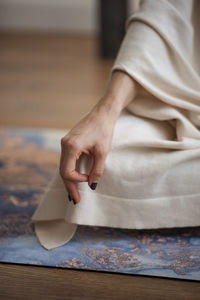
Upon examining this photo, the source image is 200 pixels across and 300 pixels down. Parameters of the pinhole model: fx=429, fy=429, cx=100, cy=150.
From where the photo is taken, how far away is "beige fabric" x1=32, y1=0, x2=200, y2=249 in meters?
0.99

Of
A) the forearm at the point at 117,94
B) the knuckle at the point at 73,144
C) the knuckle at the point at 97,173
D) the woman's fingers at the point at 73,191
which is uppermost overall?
the forearm at the point at 117,94

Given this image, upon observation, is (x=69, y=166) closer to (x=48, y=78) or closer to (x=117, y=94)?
(x=117, y=94)

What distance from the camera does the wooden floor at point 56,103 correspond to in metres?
0.86

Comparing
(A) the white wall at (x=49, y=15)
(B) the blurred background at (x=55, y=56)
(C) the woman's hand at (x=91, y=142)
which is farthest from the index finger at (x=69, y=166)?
(A) the white wall at (x=49, y=15)

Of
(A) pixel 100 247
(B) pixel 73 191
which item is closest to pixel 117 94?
(B) pixel 73 191

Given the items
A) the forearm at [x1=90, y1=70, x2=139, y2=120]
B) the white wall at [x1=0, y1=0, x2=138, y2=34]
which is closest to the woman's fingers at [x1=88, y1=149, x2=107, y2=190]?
the forearm at [x1=90, y1=70, x2=139, y2=120]

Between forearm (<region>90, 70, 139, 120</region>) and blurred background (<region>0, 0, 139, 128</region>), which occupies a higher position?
forearm (<region>90, 70, 139, 120</region>)

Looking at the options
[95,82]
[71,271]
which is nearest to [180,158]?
[71,271]

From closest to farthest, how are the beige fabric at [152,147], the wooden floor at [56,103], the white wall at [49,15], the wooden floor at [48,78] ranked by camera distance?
the wooden floor at [56,103], the beige fabric at [152,147], the wooden floor at [48,78], the white wall at [49,15]

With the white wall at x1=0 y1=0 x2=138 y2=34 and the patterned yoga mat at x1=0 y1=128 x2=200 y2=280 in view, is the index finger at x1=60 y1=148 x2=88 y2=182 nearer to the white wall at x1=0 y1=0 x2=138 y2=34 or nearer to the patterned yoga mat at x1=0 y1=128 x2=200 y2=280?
the patterned yoga mat at x1=0 y1=128 x2=200 y2=280

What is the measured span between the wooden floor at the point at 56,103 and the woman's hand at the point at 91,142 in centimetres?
19

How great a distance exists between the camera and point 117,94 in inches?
39.7

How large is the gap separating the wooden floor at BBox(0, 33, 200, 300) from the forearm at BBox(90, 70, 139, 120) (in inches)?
14.5

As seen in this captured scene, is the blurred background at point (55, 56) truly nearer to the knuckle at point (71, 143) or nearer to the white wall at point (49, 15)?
the white wall at point (49, 15)
